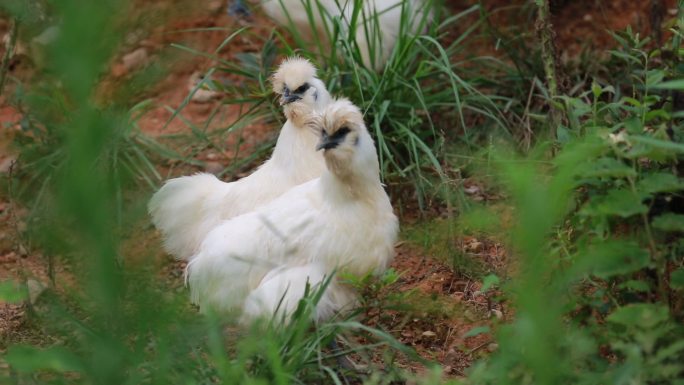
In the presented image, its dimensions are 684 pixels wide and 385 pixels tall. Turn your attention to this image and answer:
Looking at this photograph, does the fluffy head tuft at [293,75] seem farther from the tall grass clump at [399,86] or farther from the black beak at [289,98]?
the tall grass clump at [399,86]

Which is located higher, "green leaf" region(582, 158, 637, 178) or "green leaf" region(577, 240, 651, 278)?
"green leaf" region(582, 158, 637, 178)

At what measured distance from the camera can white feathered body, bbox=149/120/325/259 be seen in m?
3.74

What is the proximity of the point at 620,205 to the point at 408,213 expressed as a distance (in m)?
1.99

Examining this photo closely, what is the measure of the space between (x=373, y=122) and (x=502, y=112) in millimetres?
846

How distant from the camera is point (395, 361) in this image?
338 cm

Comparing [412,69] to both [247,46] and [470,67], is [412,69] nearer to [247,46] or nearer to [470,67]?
[470,67]

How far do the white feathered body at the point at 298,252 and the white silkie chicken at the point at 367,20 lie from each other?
139 cm

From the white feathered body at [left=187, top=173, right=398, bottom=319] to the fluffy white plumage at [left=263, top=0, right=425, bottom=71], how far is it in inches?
56.3

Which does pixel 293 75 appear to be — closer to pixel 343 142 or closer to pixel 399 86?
pixel 343 142

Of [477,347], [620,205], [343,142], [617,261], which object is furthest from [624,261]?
[343,142]

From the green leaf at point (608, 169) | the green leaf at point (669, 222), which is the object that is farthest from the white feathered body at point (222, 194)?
the green leaf at point (669, 222)

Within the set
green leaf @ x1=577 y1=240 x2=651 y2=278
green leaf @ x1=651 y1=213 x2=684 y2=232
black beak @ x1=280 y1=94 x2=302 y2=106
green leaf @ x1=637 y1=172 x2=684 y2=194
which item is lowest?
green leaf @ x1=577 y1=240 x2=651 y2=278

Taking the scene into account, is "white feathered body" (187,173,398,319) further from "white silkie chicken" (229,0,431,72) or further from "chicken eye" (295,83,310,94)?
"white silkie chicken" (229,0,431,72)

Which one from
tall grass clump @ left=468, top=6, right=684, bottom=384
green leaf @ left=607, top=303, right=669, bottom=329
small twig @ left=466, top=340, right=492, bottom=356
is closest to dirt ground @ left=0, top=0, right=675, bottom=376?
small twig @ left=466, top=340, right=492, bottom=356
